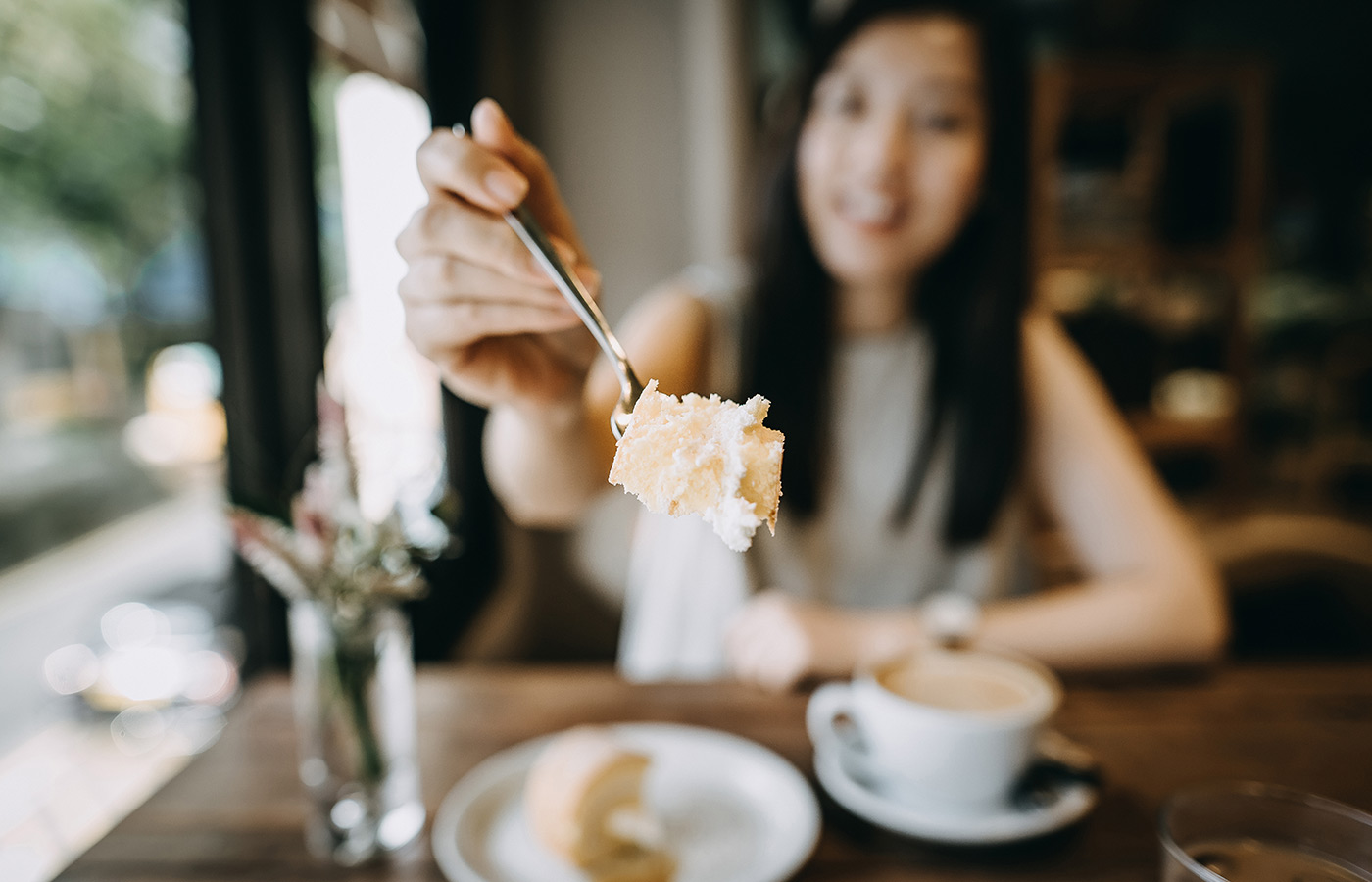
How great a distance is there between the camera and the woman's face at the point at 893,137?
3.47ft

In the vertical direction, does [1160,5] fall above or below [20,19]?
above

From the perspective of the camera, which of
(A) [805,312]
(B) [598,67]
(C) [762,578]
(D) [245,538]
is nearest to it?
(D) [245,538]

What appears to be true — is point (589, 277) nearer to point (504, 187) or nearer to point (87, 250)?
point (504, 187)

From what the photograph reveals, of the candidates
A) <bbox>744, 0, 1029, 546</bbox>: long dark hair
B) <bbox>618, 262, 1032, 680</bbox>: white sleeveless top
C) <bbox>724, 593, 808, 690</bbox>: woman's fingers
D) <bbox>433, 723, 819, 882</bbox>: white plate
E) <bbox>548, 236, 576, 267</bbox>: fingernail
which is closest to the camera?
<bbox>548, 236, 576, 267</bbox>: fingernail

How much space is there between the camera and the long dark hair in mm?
1144

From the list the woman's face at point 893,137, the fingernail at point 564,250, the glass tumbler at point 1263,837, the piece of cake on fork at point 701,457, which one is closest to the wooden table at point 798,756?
the glass tumbler at point 1263,837

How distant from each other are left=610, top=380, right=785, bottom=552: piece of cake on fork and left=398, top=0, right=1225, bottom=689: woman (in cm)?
30

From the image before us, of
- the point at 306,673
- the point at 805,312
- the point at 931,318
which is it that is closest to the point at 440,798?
the point at 306,673

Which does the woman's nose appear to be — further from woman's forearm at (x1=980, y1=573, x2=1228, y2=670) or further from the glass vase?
the glass vase

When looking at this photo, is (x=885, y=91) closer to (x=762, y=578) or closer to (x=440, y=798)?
(x=762, y=578)

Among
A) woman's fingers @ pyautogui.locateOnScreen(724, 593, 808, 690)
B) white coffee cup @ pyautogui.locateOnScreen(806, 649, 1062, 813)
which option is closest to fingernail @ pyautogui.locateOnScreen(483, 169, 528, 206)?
white coffee cup @ pyautogui.locateOnScreen(806, 649, 1062, 813)

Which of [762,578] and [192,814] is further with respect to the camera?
[762,578]

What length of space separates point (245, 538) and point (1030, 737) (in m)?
0.67

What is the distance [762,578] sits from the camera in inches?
53.3
